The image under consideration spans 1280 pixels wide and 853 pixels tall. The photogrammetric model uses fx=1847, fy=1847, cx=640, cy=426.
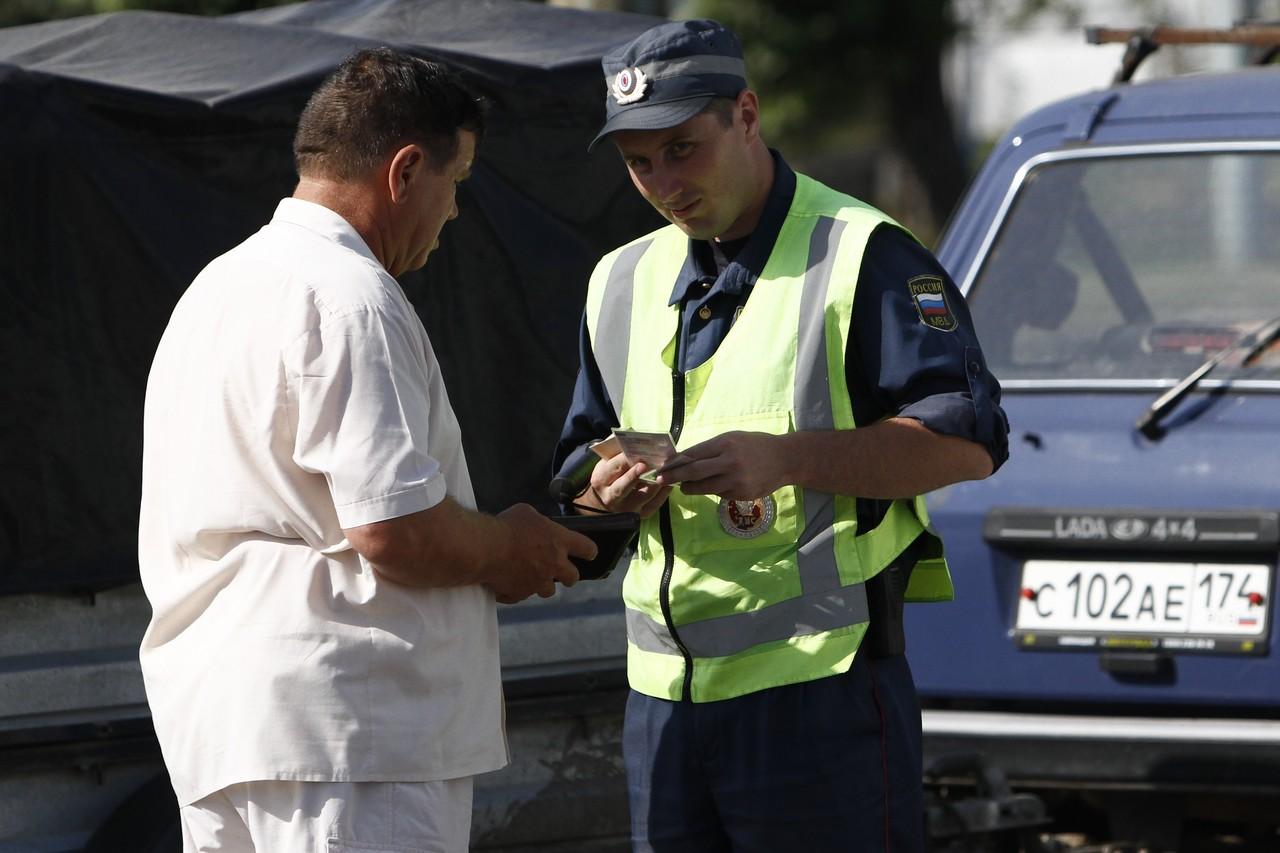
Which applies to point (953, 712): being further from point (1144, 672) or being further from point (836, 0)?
point (836, 0)

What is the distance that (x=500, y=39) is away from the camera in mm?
4770

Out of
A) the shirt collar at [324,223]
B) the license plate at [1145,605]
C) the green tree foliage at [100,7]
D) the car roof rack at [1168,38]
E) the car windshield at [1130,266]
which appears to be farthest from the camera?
the green tree foliage at [100,7]

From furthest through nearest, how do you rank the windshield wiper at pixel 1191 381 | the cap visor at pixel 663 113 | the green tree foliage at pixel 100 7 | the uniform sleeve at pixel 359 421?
the green tree foliage at pixel 100 7, the windshield wiper at pixel 1191 381, the cap visor at pixel 663 113, the uniform sleeve at pixel 359 421

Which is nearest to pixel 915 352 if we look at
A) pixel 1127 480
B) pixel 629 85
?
pixel 629 85

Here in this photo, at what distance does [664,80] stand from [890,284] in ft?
1.73

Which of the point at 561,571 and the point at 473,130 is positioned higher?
the point at 473,130

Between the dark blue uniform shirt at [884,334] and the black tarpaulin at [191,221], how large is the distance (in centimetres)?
111

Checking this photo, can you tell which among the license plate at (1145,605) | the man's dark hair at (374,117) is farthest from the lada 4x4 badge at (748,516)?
the license plate at (1145,605)

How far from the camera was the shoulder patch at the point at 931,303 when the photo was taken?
10.1 feet

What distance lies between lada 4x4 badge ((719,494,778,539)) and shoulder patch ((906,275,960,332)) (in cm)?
40

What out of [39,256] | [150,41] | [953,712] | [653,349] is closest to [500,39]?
[150,41]

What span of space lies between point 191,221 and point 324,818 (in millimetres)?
1770

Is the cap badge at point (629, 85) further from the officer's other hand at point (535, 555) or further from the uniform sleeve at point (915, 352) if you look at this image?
the officer's other hand at point (535, 555)

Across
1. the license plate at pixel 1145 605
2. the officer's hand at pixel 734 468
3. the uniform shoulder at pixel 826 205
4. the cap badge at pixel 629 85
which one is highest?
the cap badge at pixel 629 85
